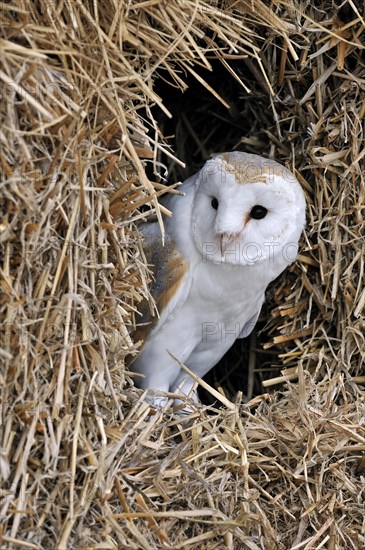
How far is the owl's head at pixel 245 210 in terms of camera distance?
8.50 feet

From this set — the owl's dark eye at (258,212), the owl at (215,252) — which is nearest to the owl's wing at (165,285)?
the owl at (215,252)

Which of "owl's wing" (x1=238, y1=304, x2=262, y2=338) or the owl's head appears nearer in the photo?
the owl's head

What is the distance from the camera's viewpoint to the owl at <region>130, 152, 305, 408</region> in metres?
2.62

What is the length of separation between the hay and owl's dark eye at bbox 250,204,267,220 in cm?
31

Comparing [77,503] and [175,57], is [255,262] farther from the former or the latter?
[77,503]

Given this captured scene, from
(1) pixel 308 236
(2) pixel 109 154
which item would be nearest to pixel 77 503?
(2) pixel 109 154

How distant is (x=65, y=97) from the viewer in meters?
2.02

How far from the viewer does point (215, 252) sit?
2684mm

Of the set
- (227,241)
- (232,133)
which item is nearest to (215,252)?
(227,241)

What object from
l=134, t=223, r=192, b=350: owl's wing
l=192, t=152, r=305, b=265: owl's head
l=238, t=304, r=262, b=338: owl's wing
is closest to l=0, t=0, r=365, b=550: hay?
l=134, t=223, r=192, b=350: owl's wing

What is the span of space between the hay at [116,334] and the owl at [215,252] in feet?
0.62

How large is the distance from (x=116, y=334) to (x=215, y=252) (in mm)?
601

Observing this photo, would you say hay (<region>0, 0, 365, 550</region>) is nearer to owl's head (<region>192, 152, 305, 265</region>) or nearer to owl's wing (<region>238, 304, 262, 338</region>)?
owl's head (<region>192, 152, 305, 265</region>)

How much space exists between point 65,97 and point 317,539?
1236mm
